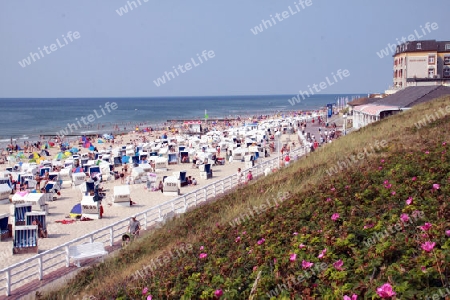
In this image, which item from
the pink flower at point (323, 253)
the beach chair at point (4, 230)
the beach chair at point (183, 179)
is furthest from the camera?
the beach chair at point (183, 179)

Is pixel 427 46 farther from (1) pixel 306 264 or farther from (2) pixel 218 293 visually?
(2) pixel 218 293

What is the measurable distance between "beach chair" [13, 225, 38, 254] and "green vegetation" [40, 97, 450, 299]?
4148 mm

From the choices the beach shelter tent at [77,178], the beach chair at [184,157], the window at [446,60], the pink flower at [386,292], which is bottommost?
the beach chair at [184,157]

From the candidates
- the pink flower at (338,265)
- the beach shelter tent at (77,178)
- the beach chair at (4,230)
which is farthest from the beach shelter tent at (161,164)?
the pink flower at (338,265)

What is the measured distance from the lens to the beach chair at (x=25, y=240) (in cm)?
1262

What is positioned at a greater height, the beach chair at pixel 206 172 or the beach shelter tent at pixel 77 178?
the beach shelter tent at pixel 77 178

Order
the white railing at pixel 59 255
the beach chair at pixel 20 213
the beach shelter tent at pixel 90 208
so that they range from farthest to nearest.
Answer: the beach shelter tent at pixel 90 208
the beach chair at pixel 20 213
the white railing at pixel 59 255

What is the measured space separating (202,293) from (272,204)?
4262 millimetres

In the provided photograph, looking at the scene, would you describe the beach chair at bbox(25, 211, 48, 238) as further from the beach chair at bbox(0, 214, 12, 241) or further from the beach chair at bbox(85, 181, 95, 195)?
the beach chair at bbox(85, 181, 95, 195)

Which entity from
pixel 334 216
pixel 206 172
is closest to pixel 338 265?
pixel 334 216

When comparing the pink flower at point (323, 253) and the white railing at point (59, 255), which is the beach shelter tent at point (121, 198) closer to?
the white railing at point (59, 255)

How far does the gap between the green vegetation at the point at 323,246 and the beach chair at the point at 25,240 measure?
415 cm

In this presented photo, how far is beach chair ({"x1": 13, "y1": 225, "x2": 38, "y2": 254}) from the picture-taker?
1262 cm

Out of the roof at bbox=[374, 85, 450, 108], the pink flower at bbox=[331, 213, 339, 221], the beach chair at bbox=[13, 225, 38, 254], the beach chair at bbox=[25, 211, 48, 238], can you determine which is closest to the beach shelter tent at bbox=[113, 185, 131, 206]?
the beach chair at bbox=[25, 211, 48, 238]
